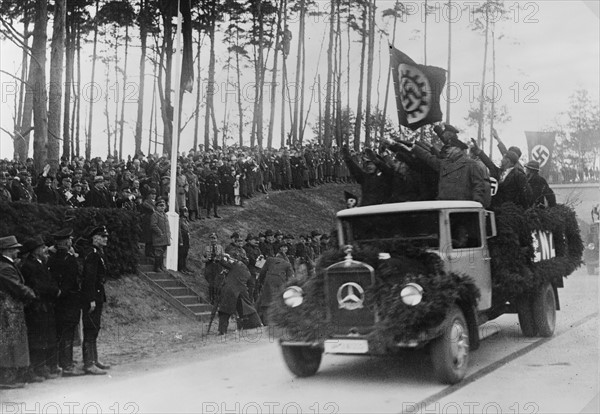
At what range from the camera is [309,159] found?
16906 mm

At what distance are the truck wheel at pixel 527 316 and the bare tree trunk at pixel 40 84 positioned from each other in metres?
9.63

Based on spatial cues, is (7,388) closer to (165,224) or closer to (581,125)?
(165,224)

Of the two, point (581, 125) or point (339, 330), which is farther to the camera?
point (581, 125)

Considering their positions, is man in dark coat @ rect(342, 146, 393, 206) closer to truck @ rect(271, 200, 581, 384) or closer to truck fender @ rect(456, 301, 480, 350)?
truck @ rect(271, 200, 581, 384)

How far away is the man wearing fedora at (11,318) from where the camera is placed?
6.99m

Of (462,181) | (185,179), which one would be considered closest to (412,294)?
(462,181)

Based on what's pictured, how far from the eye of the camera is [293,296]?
7.44 metres

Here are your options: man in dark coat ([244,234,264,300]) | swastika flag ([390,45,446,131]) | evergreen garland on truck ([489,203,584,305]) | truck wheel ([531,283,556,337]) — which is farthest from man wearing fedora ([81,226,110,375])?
truck wheel ([531,283,556,337])

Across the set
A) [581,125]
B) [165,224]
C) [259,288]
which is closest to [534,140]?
[581,125]

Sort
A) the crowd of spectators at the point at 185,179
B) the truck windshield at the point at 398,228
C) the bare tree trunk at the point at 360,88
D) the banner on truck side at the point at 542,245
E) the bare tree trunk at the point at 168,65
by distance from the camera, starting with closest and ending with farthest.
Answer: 1. the truck windshield at the point at 398,228
2. the banner on truck side at the point at 542,245
3. the crowd of spectators at the point at 185,179
4. the bare tree trunk at the point at 168,65
5. the bare tree trunk at the point at 360,88

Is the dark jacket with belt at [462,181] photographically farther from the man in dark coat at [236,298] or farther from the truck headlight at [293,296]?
the man in dark coat at [236,298]

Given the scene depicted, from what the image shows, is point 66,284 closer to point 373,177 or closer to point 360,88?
point 373,177

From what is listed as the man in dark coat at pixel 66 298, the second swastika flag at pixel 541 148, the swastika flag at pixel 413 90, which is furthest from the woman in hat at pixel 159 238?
the second swastika flag at pixel 541 148

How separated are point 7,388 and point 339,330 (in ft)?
10.9
